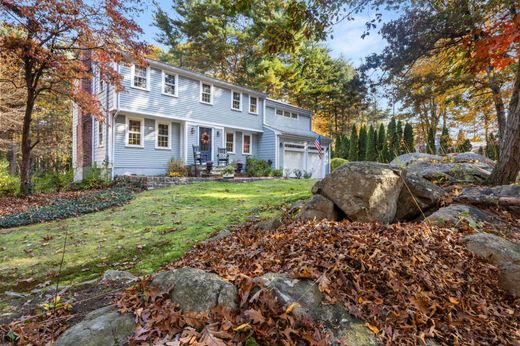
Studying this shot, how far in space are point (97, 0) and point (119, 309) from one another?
10.7 metres

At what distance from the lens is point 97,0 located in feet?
30.4

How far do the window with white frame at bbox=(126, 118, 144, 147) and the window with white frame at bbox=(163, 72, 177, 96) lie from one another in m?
2.07

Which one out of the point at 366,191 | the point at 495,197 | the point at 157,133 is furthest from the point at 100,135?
the point at 495,197

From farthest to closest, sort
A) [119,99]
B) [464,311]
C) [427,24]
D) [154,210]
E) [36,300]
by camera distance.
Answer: [119,99]
[154,210]
[427,24]
[36,300]
[464,311]

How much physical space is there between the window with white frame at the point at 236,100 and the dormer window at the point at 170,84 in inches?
148

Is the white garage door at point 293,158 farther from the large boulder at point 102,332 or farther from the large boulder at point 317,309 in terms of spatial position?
the large boulder at point 102,332

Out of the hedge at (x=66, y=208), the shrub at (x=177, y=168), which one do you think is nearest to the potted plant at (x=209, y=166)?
the shrub at (x=177, y=168)

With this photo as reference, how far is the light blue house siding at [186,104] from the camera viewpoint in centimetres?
1277

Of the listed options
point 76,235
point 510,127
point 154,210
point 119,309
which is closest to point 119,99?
point 154,210

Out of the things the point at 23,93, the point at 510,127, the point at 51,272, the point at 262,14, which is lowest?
the point at 51,272

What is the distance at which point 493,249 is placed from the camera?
9.07 ft

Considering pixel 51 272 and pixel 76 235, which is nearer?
pixel 51 272

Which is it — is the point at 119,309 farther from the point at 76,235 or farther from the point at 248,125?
the point at 248,125

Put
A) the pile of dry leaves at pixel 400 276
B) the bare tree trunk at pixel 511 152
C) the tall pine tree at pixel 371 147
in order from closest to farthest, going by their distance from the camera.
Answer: the pile of dry leaves at pixel 400 276 < the bare tree trunk at pixel 511 152 < the tall pine tree at pixel 371 147
